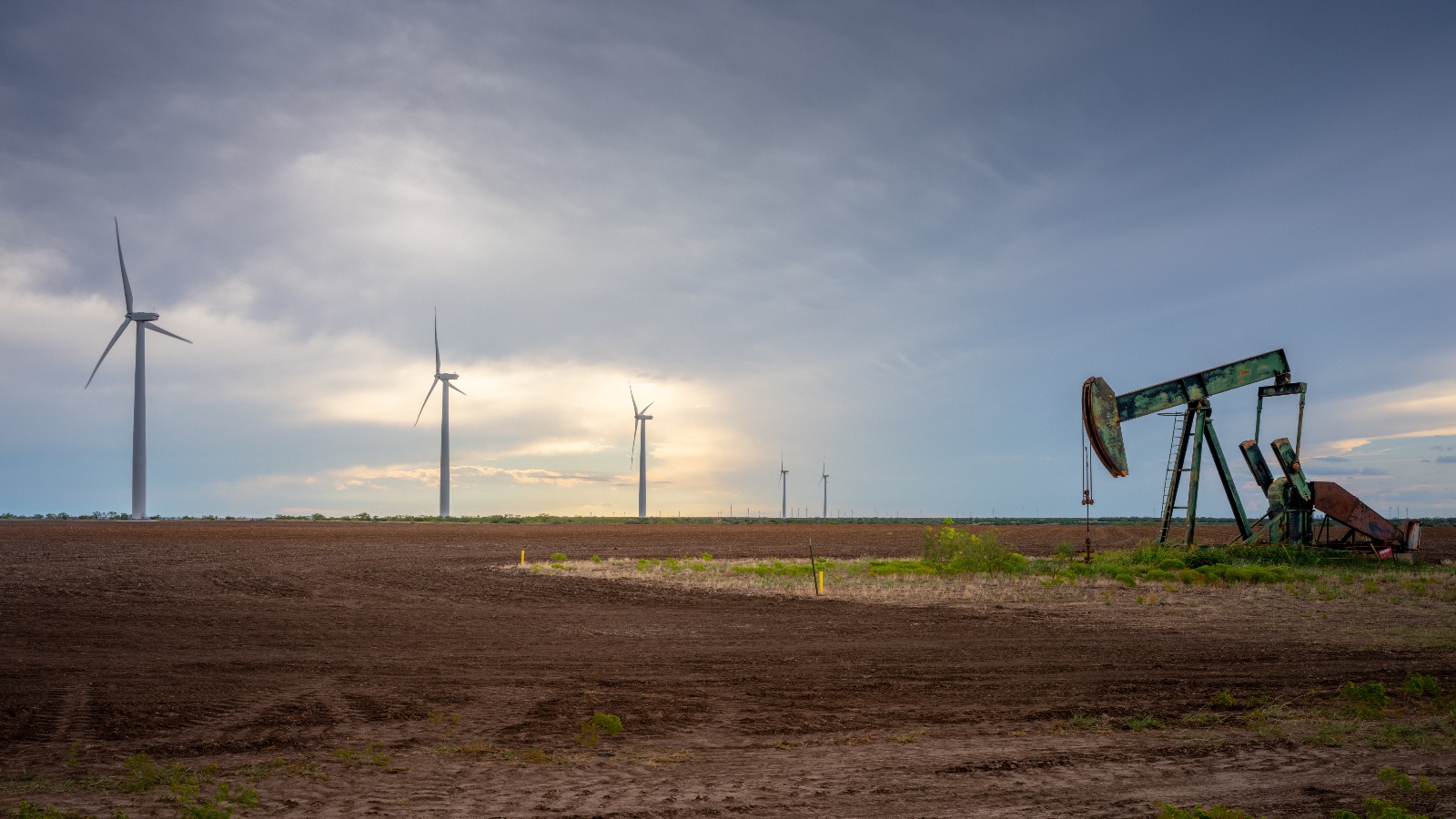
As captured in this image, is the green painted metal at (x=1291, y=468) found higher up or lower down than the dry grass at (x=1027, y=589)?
higher up

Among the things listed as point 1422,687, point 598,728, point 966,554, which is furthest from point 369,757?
point 966,554

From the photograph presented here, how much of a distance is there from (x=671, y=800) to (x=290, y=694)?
6.77m

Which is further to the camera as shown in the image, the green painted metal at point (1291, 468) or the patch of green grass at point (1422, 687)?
the green painted metal at point (1291, 468)

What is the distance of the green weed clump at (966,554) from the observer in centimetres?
2973

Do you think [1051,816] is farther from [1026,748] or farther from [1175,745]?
[1175,745]

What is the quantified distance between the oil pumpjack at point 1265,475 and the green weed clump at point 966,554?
18.5 ft

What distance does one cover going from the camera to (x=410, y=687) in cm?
1208

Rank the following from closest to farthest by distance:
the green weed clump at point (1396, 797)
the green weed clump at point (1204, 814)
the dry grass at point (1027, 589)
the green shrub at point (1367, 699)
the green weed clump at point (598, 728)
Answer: the green weed clump at point (1204, 814) < the green weed clump at point (1396, 797) < the green weed clump at point (598, 728) < the green shrub at point (1367, 699) < the dry grass at point (1027, 589)

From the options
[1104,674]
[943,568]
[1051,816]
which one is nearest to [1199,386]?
[943,568]

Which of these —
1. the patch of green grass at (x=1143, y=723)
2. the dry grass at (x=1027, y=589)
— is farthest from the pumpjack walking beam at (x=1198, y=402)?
the patch of green grass at (x=1143, y=723)

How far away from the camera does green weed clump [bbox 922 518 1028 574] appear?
29734mm

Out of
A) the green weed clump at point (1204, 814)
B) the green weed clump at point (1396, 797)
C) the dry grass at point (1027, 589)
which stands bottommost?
the dry grass at point (1027, 589)

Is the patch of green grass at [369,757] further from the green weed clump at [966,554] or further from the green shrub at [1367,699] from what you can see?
the green weed clump at [966,554]

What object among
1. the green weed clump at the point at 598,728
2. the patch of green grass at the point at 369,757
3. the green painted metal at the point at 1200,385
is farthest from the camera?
the green painted metal at the point at 1200,385
